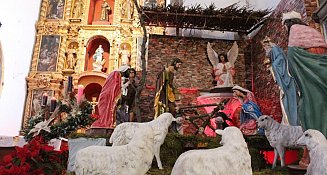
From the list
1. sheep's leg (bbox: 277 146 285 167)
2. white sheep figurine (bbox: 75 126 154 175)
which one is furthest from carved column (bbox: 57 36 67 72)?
white sheep figurine (bbox: 75 126 154 175)

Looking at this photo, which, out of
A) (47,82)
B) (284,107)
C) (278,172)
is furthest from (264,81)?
(47,82)

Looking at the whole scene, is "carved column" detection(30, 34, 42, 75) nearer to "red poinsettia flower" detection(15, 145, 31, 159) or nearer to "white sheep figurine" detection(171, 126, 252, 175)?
"red poinsettia flower" detection(15, 145, 31, 159)

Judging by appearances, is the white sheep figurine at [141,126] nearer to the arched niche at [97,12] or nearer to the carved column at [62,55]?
the carved column at [62,55]

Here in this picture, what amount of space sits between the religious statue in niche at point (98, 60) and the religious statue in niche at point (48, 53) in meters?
1.37

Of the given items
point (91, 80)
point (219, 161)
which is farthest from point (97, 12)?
point (219, 161)

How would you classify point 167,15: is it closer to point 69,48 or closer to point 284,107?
point 284,107

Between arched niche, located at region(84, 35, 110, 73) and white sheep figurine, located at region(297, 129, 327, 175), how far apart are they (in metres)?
8.76

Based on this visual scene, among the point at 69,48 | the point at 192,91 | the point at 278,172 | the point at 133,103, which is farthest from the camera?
the point at 69,48

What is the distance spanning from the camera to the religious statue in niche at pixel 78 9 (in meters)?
10.7

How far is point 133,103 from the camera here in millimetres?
5070

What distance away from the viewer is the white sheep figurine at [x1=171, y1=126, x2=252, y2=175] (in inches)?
55.6

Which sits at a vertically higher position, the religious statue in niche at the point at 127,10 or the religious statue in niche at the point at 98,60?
the religious statue in niche at the point at 127,10

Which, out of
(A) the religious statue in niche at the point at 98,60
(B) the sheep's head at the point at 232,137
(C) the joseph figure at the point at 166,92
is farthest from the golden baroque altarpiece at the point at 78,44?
(B) the sheep's head at the point at 232,137

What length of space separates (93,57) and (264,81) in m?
6.49
